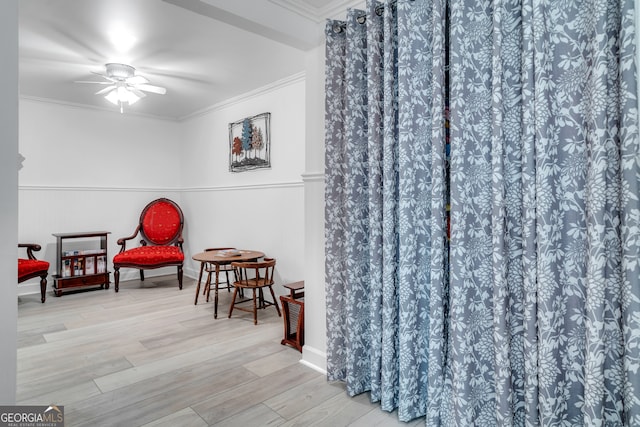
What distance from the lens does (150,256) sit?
4.55 meters

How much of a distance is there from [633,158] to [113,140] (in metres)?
5.95

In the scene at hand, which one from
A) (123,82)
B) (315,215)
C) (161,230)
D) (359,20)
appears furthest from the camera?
(161,230)

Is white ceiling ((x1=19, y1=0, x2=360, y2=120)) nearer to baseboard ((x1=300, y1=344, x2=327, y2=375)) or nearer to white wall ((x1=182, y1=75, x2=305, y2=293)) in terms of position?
white wall ((x1=182, y1=75, x2=305, y2=293))

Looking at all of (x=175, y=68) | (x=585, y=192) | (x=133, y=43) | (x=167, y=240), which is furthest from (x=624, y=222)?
(x=167, y=240)

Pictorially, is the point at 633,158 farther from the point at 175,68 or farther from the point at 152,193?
the point at 152,193

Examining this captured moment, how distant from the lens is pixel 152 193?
5.65 meters

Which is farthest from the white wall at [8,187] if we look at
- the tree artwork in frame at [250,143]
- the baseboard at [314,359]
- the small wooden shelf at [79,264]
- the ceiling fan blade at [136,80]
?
the small wooden shelf at [79,264]

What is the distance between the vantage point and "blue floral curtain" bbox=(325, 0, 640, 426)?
1.27 meters

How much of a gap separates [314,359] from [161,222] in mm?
3820

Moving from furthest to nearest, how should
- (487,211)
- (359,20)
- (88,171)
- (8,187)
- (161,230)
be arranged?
(161,230) → (88,171) → (359,20) → (487,211) → (8,187)

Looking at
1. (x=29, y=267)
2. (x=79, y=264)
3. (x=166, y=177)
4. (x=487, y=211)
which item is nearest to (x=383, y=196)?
(x=487, y=211)

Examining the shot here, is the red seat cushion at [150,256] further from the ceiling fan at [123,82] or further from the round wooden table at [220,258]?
the ceiling fan at [123,82]

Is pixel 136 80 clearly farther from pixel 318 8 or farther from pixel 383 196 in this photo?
pixel 383 196

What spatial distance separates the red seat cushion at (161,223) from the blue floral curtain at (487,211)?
3908mm
